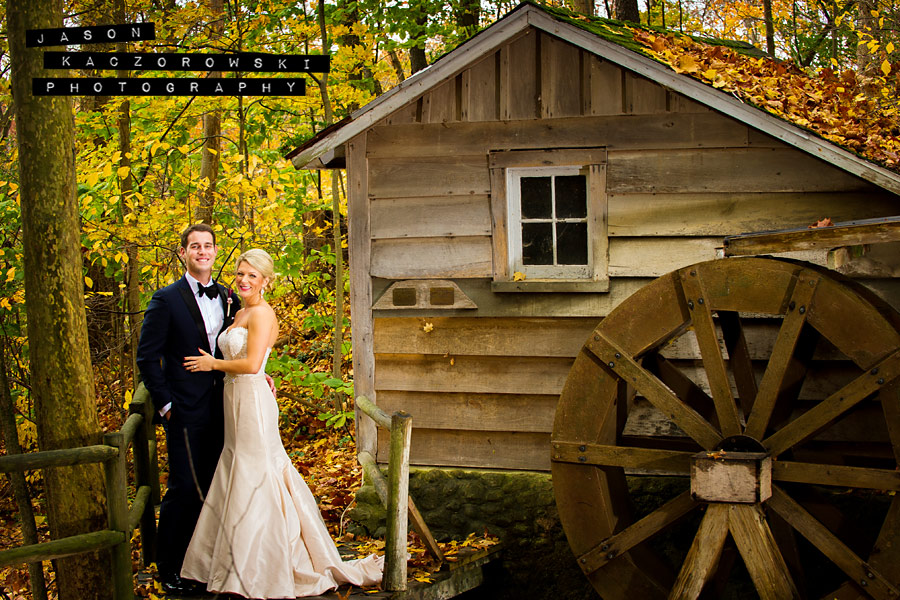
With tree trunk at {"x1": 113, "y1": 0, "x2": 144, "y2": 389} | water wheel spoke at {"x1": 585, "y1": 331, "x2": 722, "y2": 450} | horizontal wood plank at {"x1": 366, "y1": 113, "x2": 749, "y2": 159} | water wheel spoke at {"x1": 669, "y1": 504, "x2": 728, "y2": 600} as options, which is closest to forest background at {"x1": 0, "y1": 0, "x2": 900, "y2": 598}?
tree trunk at {"x1": 113, "y1": 0, "x2": 144, "y2": 389}

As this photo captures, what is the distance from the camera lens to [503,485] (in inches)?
227

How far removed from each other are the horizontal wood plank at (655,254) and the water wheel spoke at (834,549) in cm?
154

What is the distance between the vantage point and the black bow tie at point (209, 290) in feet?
15.4

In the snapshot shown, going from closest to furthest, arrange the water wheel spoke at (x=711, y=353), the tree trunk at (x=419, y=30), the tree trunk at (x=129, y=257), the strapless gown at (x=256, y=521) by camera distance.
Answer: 1. the strapless gown at (x=256, y=521)
2. the water wheel spoke at (x=711, y=353)
3. the tree trunk at (x=129, y=257)
4. the tree trunk at (x=419, y=30)

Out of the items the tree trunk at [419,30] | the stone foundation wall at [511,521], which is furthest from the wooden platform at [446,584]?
the tree trunk at [419,30]

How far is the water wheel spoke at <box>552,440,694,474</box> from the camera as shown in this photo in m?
4.90

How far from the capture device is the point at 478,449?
19.0ft

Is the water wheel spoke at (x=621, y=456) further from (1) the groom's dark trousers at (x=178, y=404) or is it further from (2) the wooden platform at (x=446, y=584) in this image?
(1) the groom's dark trousers at (x=178, y=404)

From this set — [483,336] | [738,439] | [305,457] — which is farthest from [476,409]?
[305,457]

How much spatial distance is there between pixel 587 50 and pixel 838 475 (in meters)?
3.01

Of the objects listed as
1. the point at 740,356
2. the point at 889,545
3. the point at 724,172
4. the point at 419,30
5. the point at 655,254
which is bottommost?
the point at 889,545

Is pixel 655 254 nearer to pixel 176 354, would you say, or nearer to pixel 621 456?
pixel 621 456

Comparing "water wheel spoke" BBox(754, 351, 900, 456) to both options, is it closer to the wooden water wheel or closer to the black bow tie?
the wooden water wheel

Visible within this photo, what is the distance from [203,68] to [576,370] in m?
3.11
